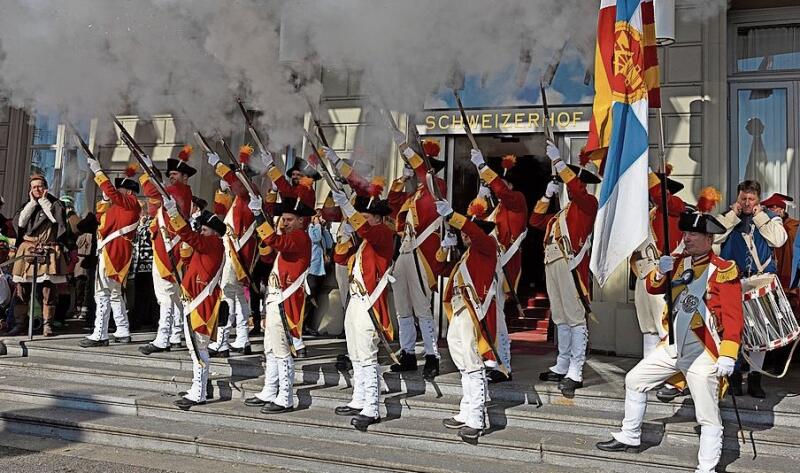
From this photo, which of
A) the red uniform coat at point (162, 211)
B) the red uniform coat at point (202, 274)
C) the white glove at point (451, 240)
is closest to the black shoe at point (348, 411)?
the red uniform coat at point (202, 274)

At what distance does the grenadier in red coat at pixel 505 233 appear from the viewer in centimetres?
719

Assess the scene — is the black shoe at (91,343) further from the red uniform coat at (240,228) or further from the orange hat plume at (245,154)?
the orange hat plume at (245,154)

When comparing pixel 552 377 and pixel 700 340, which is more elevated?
pixel 700 340

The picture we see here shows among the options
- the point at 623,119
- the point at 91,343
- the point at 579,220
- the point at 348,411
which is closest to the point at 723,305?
the point at 623,119

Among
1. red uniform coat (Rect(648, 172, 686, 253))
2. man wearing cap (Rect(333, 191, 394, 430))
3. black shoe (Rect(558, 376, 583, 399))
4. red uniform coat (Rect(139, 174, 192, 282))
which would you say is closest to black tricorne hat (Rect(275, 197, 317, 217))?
man wearing cap (Rect(333, 191, 394, 430))

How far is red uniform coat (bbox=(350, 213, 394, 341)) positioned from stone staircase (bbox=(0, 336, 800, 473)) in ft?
2.80

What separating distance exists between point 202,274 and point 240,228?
1.58 m

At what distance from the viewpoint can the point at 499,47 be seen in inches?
262

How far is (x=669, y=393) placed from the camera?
655cm

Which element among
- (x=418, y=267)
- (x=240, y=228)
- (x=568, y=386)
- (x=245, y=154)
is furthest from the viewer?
(x=240, y=228)

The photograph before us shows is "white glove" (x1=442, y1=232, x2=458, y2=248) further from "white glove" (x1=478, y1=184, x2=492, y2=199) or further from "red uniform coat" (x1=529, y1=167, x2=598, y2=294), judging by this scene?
"white glove" (x1=478, y1=184, x2=492, y2=199)

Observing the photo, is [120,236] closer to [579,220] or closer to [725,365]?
[579,220]

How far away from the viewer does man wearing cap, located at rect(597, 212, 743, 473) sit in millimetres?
5168

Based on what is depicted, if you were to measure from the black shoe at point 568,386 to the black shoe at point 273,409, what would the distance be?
257 centimetres
